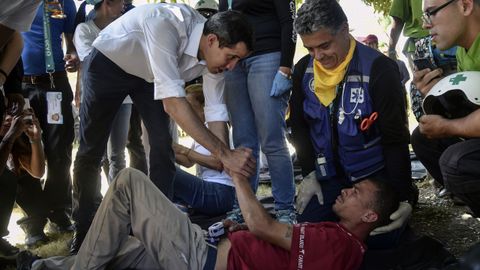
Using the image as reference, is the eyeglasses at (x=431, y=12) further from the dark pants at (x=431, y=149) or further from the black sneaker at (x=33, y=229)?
the black sneaker at (x=33, y=229)

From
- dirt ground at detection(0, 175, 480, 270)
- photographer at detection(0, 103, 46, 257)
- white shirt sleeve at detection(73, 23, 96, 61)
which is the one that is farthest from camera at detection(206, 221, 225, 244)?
white shirt sleeve at detection(73, 23, 96, 61)

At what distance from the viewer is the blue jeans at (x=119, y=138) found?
427 centimetres

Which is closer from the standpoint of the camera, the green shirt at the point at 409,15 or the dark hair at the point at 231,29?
the dark hair at the point at 231,29

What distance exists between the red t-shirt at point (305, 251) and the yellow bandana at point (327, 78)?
936 mm

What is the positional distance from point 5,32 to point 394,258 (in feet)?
8.04

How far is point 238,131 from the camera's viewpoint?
3.64 meters

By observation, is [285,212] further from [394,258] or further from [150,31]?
[150,31]

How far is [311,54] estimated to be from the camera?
3.25 metres

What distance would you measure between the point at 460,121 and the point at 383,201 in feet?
2.14

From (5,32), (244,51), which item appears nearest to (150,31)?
(244,51)

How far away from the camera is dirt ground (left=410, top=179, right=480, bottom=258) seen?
339 centimetres

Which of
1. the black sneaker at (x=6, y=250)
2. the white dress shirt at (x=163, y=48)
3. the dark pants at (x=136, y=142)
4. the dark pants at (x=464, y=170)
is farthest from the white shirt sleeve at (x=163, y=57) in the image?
the dark pants at (x=136, y=142)

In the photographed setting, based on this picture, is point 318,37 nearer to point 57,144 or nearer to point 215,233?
point 215,233

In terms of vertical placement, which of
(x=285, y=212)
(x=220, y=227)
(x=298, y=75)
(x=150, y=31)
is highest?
(x=150, y=31)
